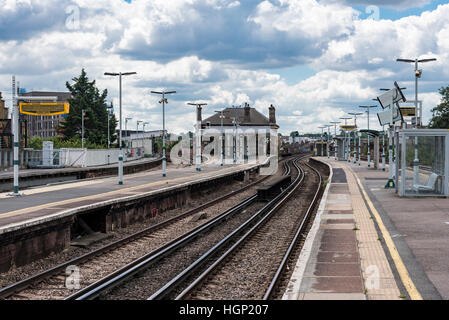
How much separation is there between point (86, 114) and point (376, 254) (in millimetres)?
70152

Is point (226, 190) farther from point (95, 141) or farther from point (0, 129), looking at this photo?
point (95, 141)

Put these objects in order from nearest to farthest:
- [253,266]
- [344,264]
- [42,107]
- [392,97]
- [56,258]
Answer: [344,264]
[253,266]
[56,258]
[42,107]
[392,97]

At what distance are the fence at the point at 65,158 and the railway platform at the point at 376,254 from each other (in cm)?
3291

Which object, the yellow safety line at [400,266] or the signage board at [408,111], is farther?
the signage board at [408,111]

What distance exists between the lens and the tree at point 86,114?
78.2m

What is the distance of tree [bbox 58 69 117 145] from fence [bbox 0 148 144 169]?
13.9 meters

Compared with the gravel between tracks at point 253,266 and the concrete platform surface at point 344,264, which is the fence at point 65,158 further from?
the concrete platform surface at point 344,264

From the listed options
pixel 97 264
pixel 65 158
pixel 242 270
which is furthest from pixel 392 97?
pixel 65 158

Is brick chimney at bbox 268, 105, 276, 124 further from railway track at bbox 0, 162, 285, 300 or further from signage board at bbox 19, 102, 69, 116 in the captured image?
railway track at bbox 0, 162, 285, 300

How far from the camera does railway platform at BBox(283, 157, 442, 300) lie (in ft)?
29.3

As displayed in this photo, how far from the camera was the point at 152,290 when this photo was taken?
10508 mm

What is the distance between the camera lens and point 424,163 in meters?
22.7

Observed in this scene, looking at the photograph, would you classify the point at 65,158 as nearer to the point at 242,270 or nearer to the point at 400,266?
the point at 242,270

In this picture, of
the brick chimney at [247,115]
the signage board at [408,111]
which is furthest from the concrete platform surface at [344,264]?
the brick chimney at [247,115]
